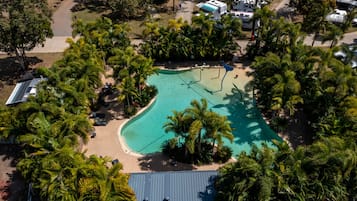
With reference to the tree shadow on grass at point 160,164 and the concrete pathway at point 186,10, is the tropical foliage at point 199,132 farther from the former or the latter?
the concrete pathway at point 186,10

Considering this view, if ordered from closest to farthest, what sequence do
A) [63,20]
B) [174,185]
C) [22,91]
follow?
[174,185] < [22,91] < [63,20]

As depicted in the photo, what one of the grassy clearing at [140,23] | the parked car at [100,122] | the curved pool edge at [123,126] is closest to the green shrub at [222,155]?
the curved pool edge at [123,126]

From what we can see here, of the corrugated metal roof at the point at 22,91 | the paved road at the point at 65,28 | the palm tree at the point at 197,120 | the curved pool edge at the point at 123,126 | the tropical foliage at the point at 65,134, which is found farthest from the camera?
the paved road at the point at 65,28

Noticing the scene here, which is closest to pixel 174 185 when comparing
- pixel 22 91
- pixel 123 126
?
pixel 123 126

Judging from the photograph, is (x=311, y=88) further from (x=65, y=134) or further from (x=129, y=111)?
(x=65, y=134)

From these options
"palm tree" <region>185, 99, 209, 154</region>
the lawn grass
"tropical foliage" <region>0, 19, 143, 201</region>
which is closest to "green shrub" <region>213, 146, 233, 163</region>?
"palm tree" <region>185, 99, 209, 154</region>

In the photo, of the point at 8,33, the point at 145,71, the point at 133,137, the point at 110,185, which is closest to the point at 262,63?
the point at 145,71
